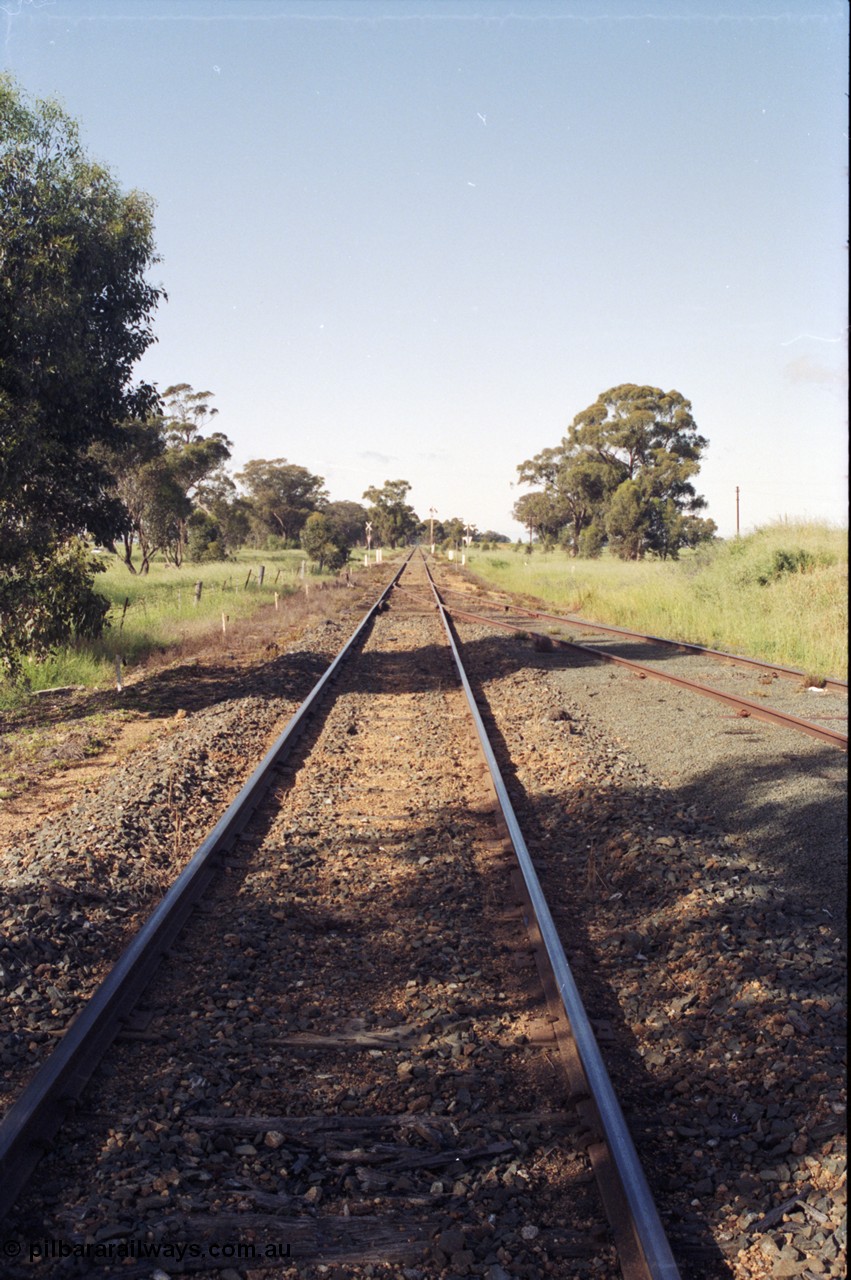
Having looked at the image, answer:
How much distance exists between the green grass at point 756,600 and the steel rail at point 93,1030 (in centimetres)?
1164

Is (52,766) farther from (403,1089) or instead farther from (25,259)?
(403,1089)

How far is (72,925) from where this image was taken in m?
5.25

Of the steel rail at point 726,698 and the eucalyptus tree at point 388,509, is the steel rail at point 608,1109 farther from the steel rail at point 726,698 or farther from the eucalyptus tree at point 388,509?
the eucalyptus tree at point 388,509

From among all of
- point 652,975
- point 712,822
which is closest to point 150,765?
point 712,822

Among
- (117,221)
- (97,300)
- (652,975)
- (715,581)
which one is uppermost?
(117,221)

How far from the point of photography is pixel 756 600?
22016mm

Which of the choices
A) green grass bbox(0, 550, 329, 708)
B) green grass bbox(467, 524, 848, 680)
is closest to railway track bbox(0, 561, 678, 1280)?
green grass bbox(0, 550, 329, 708)

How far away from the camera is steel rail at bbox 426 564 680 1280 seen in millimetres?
2670

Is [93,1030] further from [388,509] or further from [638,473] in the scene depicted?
[388,509]

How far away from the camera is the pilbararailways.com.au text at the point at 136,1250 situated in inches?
110

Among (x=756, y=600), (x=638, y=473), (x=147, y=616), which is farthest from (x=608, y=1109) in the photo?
(x=638, y=473)

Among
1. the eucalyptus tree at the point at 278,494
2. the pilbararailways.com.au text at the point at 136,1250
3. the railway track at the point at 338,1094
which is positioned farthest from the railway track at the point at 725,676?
the eucalyptus tree at the point at 278,494

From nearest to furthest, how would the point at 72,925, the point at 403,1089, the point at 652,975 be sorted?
the point at 403,1089
the point at 652,975
the point at 72,925

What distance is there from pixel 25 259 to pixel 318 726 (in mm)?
5988
